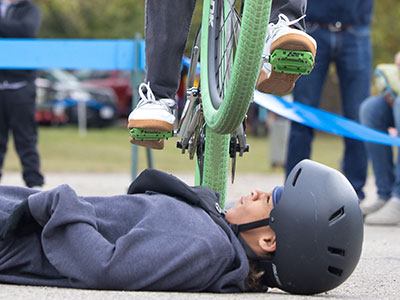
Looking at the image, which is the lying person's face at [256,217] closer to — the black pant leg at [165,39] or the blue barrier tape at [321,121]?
the black pant leg at [165,39]

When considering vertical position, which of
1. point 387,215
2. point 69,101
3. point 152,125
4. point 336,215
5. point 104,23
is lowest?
point 69,101

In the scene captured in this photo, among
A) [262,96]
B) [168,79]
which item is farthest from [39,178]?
[168,79]

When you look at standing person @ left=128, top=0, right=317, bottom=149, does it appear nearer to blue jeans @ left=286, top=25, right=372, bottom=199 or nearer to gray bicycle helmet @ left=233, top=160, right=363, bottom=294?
gray bicycle helmet @ left=233, top=160, right=363, bottom=294

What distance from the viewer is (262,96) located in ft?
18.6

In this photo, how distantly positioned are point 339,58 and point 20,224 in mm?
3442

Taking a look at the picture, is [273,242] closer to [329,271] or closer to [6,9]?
[329,271]

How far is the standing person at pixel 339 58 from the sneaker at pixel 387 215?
236 mm

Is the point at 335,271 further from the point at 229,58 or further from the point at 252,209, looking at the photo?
the point at 229,58

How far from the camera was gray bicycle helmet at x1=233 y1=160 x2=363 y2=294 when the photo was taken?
276 centimetres

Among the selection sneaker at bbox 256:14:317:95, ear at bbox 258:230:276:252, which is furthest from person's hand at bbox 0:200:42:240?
sneaker at bbox 256:14:317:95

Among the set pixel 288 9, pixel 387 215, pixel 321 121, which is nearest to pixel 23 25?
pixel 321 121

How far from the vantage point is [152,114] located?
3373 millimetres

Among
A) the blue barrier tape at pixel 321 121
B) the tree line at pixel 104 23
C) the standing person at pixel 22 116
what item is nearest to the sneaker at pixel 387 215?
the blue barrier tape at pixel 321 121

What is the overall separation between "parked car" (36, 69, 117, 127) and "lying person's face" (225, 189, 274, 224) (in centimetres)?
1812
